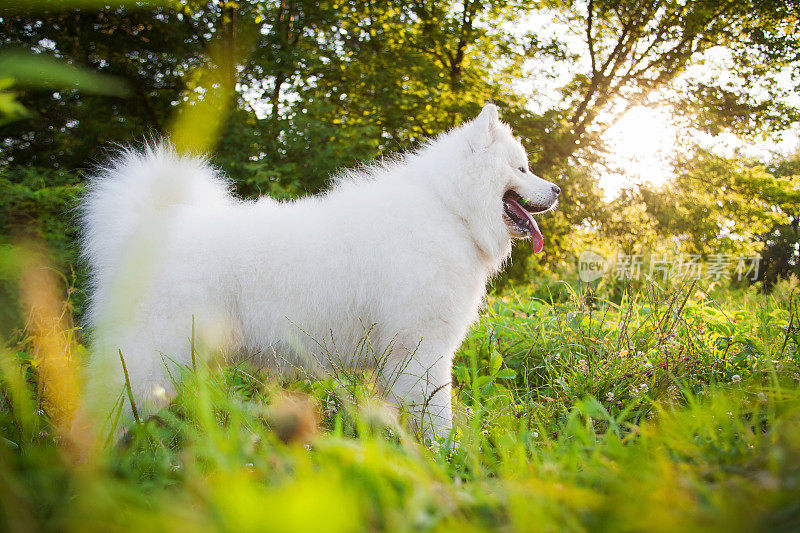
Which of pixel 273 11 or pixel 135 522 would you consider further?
pixel 273 11

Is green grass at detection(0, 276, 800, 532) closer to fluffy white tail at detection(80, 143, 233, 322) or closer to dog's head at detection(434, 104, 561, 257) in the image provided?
fluffy white tail at detection(80, 143, 233, 322)

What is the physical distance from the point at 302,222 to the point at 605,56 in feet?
34.8

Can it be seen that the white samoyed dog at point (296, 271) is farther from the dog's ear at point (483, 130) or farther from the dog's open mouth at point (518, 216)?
the dog's open mouth at point (518, 216)

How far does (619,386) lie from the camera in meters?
2.83

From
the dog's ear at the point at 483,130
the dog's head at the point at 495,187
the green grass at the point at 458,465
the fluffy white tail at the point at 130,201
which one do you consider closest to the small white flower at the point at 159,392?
the green grass at the point at 458,465

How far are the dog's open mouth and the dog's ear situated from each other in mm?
395

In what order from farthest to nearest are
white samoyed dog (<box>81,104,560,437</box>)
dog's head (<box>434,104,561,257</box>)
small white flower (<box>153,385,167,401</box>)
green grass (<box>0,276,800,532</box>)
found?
dog's head (<box>434,104,561,257</box>) < white samoyed dog (<box>81,104,560,437</box>) < small white flower (<box>153,385,167,401</box>) < green grass (<box>0,276,800,532</box>)

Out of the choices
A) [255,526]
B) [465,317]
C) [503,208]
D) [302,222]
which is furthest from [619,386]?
[255,526]

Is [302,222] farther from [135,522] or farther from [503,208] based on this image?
[135,522]

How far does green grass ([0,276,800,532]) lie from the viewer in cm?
83

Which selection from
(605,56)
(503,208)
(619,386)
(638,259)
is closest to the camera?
(619,386)

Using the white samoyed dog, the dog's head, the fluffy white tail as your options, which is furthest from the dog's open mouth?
the fluffy white tail

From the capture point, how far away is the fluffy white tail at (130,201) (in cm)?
272

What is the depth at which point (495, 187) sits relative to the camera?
3.05 metres
